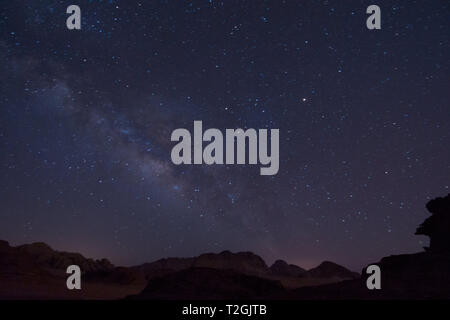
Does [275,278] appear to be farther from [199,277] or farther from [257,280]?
[199,277]

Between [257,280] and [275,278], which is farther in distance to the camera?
[257,280]

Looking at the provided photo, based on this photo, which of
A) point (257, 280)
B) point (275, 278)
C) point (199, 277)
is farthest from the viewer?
point (199, 277)

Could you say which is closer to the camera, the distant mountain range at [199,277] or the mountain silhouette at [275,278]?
the mountain silhouette at [275,278]

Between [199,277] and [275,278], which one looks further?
[199,277]

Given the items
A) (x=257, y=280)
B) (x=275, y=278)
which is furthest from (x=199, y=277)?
(x=275, y=278)

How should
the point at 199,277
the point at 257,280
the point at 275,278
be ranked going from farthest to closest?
the point at 199,277
the point at 257,280
the point at 275,278

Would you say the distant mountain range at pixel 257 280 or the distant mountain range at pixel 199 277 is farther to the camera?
the distant mountain range at pixel 199 277

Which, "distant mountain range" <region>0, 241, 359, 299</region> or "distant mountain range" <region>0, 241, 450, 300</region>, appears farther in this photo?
"distant mountain range" <region>0, 241, 359, 299</region>
